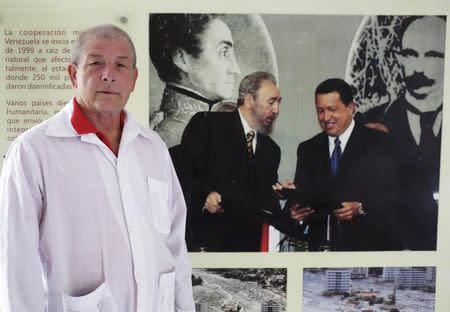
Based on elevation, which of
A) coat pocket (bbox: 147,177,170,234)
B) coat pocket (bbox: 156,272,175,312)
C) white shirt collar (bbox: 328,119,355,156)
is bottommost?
coat pocket (bbox: 156,272,175,312)

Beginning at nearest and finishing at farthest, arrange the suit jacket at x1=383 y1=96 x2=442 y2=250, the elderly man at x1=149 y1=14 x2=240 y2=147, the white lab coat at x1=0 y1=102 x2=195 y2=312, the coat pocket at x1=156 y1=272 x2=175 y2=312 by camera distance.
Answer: the white lab coat at x1=0 y1=102 x2=195 y2=312
the coat pocket at x1=156 y1=272 x2=175 y2=312
the elderly man at x1=149 y1=14 x2=240 y2=147
the suit jacket at x1=383 y1=96 x2=442 y2=250

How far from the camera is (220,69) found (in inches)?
84.6

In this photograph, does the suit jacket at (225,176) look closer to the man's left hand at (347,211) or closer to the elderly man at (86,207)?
the man's left hand at (347,211)

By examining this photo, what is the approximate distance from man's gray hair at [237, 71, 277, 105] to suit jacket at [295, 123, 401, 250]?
29 cm

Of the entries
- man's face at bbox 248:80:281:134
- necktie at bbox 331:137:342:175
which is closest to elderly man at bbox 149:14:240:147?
man's face at bbox 248:80:281:134

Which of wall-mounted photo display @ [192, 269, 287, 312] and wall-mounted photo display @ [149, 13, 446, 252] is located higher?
wall-mounted photo display @ [149, 13, 446, 252]

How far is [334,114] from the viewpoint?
2203mm

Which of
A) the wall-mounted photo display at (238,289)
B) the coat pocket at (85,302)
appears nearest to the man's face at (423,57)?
the wall-mounted photo display at (238,289)

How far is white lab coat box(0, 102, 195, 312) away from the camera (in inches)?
54.2

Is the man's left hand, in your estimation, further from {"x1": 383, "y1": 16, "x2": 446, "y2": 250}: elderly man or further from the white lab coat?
the white lab coat

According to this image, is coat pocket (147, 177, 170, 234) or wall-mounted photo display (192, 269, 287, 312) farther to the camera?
wall-mounted photo display (192, 269, 287, 312)

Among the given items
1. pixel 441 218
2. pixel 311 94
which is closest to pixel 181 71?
pixel 311 94

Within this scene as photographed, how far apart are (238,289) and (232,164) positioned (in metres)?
0.51

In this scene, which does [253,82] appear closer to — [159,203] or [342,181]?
[342,181]
